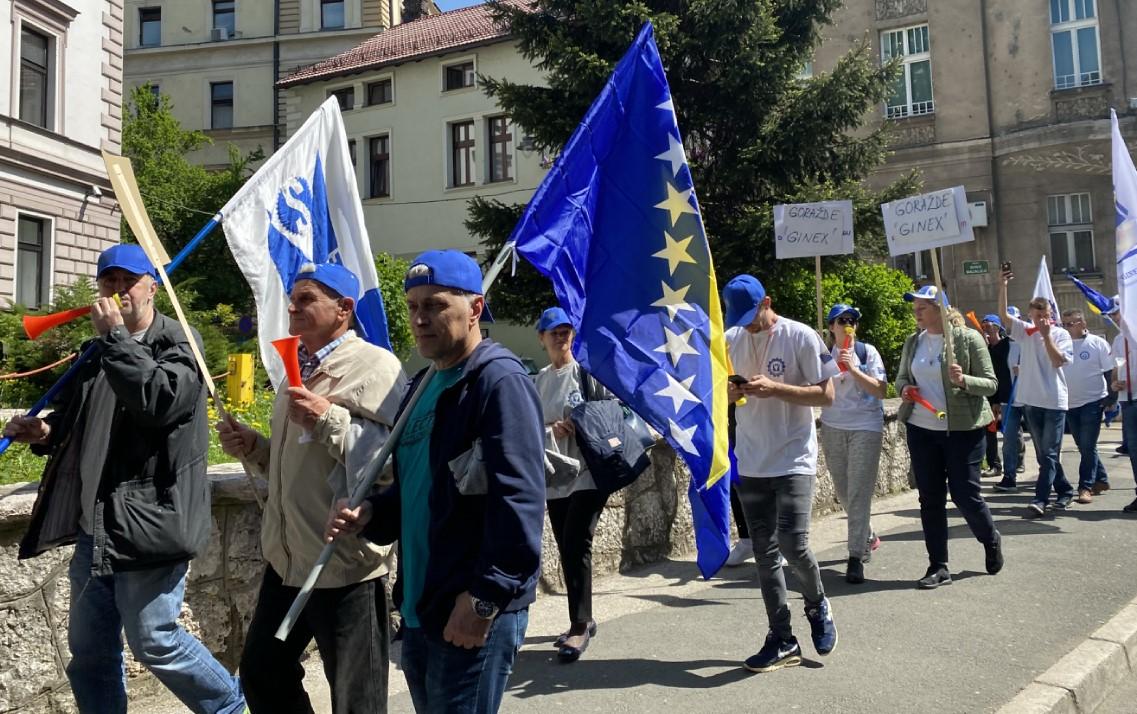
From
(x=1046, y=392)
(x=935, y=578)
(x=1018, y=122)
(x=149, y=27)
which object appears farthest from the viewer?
(x=149, y=27)

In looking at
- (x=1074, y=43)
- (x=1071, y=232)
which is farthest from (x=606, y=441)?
(x=1074, y=43)

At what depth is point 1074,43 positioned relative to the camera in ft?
81.1

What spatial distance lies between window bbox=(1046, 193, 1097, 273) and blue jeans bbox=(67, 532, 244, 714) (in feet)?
84.7

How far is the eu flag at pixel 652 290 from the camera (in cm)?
412

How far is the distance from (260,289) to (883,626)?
3.79 metres

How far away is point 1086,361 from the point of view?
9844 millimetres

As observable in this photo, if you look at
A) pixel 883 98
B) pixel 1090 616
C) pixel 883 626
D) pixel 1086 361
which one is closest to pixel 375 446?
pixel 883 626

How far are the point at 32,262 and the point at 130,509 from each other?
21652mm

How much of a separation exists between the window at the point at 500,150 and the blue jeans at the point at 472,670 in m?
30.4

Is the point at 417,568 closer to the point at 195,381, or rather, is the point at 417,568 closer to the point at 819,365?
the point at 195,381

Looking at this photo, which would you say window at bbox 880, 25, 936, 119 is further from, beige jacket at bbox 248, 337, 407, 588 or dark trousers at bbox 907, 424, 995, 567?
beige jacket at bbox 248, 337, 407, 588

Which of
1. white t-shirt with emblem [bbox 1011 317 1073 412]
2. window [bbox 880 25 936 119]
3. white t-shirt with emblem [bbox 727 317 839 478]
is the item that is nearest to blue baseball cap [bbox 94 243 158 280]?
white t-shirt with emblem [bbox 727 317 839 478]

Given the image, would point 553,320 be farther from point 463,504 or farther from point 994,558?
point 994,558

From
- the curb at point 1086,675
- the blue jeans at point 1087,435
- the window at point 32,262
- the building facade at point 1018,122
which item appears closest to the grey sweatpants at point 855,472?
the curb at point 1086,675
